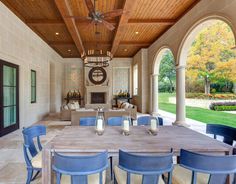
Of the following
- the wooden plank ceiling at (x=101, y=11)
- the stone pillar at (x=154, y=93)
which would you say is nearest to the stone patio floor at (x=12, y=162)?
the wooden plank ceiling at (x=101, y=11)

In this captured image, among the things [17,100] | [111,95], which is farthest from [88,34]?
[111,95]

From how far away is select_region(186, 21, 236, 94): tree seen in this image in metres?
10.5

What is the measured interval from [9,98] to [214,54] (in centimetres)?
1132

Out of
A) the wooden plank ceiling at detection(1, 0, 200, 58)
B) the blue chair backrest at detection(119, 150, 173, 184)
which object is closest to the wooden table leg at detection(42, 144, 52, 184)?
the blue chair backrest at detection(119, 150, 173, 184)

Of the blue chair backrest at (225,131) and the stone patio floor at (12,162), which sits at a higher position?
the blue chair backrest at (225,131)

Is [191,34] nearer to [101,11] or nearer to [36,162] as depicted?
[101,11]

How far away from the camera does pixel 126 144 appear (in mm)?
1856

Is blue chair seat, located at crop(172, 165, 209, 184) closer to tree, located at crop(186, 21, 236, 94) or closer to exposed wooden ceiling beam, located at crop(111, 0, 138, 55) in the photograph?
exposed wooden ceiling beam, located at crop(111, 0, 138, 55)

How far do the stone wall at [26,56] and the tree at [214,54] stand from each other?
930cm

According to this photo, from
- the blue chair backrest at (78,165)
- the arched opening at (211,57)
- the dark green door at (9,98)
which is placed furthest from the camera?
the arched opening at (211,57)

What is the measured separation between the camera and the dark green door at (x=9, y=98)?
16.1 feet

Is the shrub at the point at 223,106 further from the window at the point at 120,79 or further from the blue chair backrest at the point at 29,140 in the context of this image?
the blue chair backrest at the point at 29,140

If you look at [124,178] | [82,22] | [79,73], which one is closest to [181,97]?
[82,22]

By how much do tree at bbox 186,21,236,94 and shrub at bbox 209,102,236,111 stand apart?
1.74 meters
